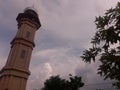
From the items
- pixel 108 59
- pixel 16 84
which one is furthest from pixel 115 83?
pixel 16 84

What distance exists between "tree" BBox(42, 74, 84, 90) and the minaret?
4.89m

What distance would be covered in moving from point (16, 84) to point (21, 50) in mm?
7527

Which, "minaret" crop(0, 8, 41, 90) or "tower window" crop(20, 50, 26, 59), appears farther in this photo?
"tower window" crop(20, 50, 26, 59)

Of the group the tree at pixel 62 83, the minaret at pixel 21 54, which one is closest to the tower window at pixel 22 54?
the minaret at pixel 21 54

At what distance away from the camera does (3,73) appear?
121 feet

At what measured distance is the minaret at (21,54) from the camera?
117 feet

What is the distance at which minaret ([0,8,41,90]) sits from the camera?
35812mm

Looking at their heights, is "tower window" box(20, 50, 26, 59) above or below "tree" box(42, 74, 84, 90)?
above

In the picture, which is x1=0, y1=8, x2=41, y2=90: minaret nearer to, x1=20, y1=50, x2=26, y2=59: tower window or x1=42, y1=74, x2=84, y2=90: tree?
x1=20, y1=50, x2=26, y2=59: tower window

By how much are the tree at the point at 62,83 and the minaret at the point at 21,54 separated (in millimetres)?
4886

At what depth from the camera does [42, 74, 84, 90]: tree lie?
34.7m

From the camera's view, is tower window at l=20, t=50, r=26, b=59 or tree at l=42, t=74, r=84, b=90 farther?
tower window at l=20, t=50, r=26, b=59

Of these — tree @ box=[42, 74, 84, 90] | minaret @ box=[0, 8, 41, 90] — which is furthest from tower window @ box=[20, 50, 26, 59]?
tree @ box=[42, 74, 84, 90]

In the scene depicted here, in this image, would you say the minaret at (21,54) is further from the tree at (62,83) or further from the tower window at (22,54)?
the tree at (62,83)
